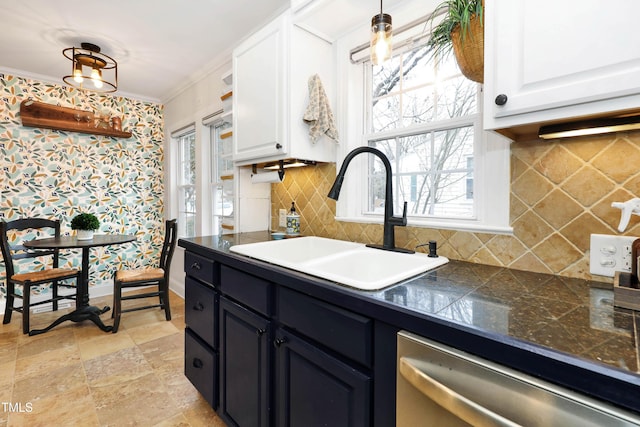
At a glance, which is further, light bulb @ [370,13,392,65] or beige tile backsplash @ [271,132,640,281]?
light bulb @ [370,13,392,65]

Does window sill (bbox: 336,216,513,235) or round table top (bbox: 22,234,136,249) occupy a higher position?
window sill (bbox: 336,216,513,235)

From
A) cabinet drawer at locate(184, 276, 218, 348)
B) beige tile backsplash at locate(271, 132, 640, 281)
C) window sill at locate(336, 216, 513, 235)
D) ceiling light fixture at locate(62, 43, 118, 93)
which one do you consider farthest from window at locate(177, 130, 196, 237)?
beige tile backsplash at locate(271, 132, 640, 281)

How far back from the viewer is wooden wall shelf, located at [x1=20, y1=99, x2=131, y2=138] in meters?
3.08

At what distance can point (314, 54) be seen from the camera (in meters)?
1.76

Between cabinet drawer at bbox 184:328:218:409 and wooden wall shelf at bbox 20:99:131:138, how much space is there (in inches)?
115

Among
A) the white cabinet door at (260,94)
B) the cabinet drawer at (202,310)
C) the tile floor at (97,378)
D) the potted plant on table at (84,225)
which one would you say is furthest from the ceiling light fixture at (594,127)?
the potted plant on table at (84,225)

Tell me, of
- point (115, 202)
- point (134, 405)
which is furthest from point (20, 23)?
point (134, 405)

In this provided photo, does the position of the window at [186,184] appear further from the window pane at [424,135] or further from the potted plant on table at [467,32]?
the potted plant on table at [467,32]

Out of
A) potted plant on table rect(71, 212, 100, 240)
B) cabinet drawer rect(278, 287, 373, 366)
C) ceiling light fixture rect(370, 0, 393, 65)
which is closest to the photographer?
cabinet drawer rect(278, 287, 373, 366)

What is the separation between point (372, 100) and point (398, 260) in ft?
3.26

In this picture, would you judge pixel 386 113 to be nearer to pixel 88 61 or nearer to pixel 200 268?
pixel 200 268

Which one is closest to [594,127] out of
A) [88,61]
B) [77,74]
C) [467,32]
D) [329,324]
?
[467,32]

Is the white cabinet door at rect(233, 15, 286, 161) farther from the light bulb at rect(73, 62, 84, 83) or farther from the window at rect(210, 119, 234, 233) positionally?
the light bulb at rect(73, 62, 84, 83)

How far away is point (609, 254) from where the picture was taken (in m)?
0.96
